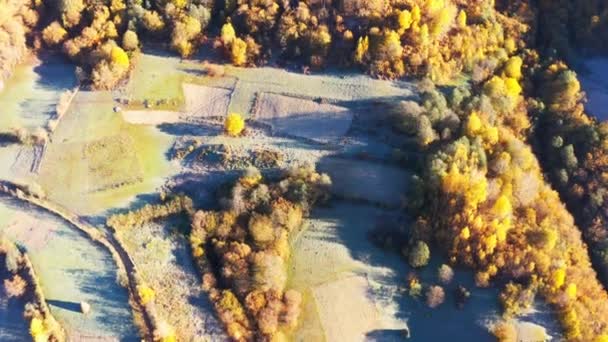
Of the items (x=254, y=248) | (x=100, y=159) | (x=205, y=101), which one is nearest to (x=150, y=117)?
(x=205, y=101)

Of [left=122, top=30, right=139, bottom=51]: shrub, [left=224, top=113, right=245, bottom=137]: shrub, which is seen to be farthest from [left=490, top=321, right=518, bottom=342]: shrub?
[left=122, top=30, right=139, bottom=51]: shrub

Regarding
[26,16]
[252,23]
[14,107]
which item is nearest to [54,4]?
[26,16]

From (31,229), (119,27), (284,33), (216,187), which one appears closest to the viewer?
(31,229)

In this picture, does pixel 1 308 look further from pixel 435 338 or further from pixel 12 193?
pixel 435 338

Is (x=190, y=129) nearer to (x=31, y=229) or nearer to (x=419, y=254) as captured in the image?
(x=31, y=229)

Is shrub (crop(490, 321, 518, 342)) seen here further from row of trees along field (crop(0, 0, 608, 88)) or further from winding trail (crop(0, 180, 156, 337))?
winding trail (crop(0, 180, 156, 337))

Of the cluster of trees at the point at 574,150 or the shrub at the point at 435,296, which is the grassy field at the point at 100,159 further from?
the cluster of trees at the point at 574,150
